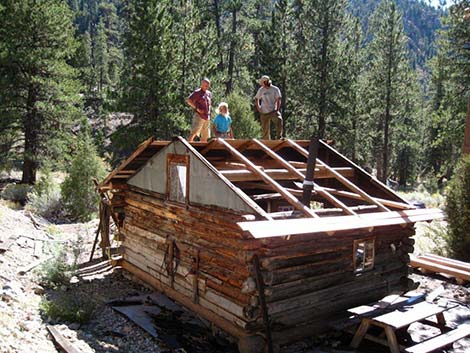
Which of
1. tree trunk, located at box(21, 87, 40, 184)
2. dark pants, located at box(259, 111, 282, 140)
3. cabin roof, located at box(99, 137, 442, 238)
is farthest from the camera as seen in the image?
tree trunk, located at box(21, 87, 40, 184)

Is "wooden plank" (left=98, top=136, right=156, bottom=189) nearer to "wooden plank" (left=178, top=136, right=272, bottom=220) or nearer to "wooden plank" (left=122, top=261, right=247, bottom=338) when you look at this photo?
"wooden plank" (left=178, top=136, right=272, bottom=220)

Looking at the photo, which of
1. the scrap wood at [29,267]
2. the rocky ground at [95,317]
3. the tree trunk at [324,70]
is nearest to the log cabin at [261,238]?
the rocky ground at [95,317]

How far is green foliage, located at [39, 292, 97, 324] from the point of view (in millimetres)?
9289

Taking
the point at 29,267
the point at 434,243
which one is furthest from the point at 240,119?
the point at 29,267

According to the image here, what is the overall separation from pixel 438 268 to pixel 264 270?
671 cm

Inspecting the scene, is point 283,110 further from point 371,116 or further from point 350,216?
point 350,216

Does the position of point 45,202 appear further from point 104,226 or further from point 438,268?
point 438,268

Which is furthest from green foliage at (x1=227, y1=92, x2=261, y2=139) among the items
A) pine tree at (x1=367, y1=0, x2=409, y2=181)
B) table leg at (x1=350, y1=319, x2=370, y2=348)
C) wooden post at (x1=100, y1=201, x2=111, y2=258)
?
table leg at (x1=350, y1=319, x2=370, y2=348)

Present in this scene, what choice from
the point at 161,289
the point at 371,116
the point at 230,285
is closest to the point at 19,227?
the point at 161,289

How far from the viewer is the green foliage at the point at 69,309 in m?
9.29

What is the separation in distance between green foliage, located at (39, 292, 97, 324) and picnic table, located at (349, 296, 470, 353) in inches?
210

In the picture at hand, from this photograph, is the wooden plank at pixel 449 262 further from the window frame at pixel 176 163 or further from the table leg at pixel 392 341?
the window frame at pixel 176 163

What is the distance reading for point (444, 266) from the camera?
495 inches

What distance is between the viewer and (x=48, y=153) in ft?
85.3
